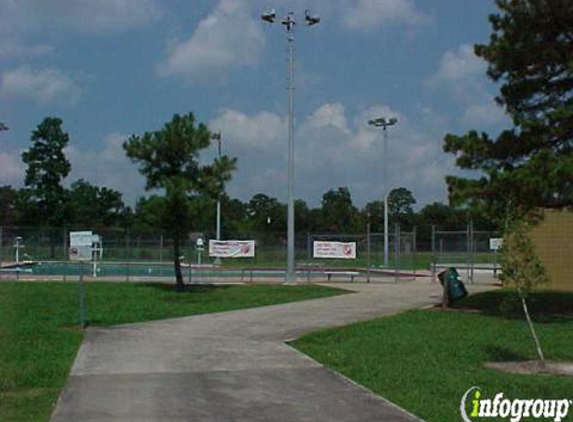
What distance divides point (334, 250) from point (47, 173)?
1434 inches

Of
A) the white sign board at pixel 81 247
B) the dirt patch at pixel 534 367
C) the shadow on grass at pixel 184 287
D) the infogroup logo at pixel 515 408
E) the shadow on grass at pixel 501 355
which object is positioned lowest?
the infogroup logo at pixel 515 408

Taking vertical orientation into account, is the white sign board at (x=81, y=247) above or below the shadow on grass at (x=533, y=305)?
above

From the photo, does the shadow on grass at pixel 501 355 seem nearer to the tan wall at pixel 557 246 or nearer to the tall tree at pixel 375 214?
the tan wall at pixel 557 246

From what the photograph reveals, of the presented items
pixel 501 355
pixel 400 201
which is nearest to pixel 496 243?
pixel 501 355

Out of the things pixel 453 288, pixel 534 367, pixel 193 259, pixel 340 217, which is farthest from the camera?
pixel 340 217

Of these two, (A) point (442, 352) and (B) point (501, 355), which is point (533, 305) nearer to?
(B) point (501, 355)

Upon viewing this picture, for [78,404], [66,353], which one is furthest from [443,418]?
[66,353]

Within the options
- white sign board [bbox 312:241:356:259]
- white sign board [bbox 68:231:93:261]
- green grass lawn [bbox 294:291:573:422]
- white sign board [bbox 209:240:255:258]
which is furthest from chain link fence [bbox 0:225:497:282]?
white sign board [bbox 68:231:93:261]

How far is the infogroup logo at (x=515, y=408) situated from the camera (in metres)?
9.45

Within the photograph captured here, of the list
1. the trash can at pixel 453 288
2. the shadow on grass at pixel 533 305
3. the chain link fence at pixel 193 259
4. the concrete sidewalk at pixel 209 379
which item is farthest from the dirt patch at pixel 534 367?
the chain link fence at pixel 193 259

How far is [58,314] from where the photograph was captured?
21.4 meters

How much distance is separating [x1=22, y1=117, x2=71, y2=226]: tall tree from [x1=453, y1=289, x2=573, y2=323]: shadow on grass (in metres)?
46.0

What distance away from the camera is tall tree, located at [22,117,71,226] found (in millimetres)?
67562

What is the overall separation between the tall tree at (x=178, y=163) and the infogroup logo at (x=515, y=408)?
66.6 ft
